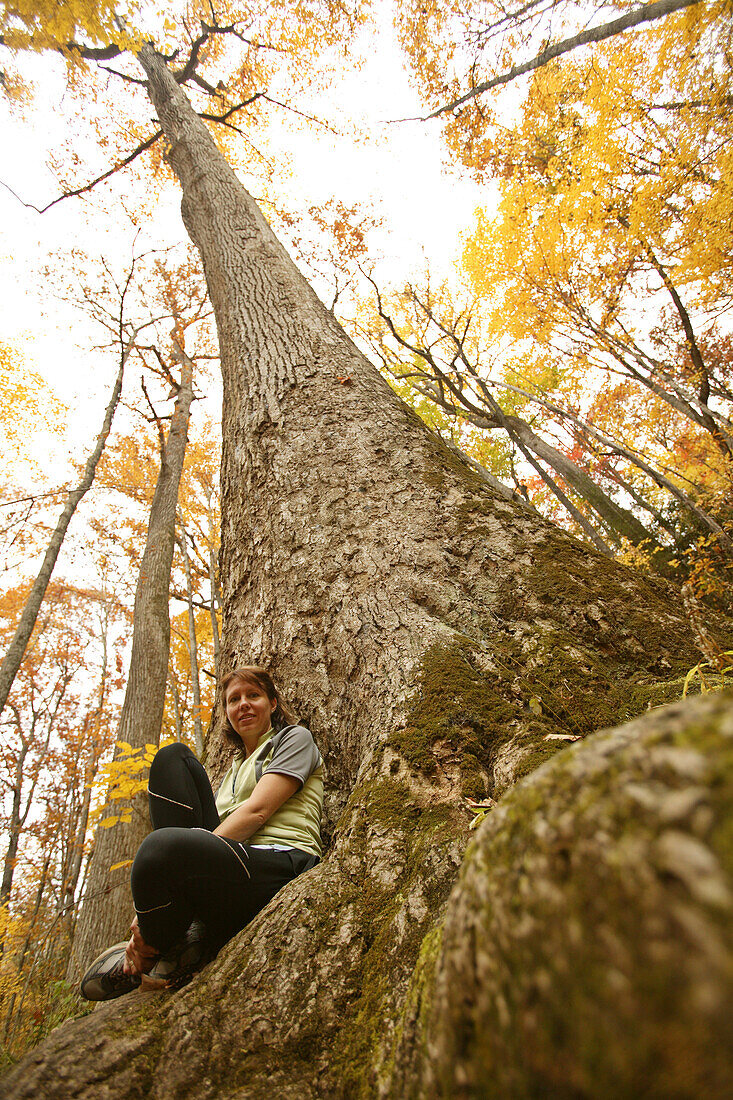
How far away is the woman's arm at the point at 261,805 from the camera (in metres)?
1.66

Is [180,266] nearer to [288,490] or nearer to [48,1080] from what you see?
[288,490]

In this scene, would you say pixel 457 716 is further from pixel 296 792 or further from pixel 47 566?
pixel 47 566

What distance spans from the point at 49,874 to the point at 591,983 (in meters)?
18.8

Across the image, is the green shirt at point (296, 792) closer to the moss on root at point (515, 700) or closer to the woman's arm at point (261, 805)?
the woman's arm at point (261, 805)

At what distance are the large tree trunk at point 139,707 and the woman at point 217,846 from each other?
130 inches

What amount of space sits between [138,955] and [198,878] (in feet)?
1.01

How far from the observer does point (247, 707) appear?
2098 millimetres

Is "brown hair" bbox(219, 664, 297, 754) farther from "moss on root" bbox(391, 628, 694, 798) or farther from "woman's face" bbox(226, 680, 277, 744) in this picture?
"moss on root" bbox(391, 628, 694, 798)

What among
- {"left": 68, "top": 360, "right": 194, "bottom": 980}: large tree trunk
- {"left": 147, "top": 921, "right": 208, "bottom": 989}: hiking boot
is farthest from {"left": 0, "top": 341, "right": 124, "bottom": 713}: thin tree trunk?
{"left": 147, "top": 921, "right": 208, "bottom": 989}: hiking boot

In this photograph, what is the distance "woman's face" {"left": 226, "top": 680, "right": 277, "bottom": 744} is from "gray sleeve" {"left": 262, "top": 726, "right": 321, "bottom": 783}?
0.24 metres

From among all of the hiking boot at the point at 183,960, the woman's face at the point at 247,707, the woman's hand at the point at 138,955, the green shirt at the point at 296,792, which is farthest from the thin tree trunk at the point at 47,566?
the hiking boot at the point at 183,960

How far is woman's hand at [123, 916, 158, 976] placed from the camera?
1.42m

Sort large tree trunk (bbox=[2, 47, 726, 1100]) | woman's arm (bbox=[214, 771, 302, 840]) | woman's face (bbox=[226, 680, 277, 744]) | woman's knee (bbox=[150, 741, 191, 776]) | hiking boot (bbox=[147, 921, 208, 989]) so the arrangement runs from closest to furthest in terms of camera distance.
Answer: large tree trunk (bbox=[2, 47, 726, 1100]) → hiking boot (bbox=[147, 921, 208, 989]) → woman's arm (bbox=[214, 771, 302, 840]) → woman's knee (bbox=[150, 741, 191, 776]) → woman's face (bbox=[226, 680, 277, 744])

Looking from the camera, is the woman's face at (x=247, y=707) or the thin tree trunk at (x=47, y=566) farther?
the thin tree trunk at (x=47, y=566)
